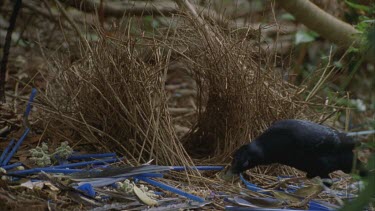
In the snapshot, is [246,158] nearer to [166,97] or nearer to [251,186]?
[251,186]

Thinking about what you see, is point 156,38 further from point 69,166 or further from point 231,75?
point 69,166

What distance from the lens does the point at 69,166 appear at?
9.57 feet

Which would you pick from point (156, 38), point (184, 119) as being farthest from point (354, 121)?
point (156, 38)

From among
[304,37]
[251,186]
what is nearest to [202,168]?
[251,186]

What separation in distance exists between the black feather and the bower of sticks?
0.60ft

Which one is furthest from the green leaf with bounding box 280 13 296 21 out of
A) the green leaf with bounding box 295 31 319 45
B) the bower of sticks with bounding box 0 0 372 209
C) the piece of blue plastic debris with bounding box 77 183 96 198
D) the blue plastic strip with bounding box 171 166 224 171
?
the piece of blue plastic debris with bounding box 77 183 96 198

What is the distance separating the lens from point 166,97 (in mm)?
3166

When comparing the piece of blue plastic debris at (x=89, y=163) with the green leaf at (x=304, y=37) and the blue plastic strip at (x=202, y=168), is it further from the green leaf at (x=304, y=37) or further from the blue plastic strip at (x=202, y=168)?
the green leaf at (x=304, y=37)

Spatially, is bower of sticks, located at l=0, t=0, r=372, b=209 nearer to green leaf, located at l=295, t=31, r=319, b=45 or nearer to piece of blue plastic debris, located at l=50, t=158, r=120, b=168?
piece of blue plastic debris, located at l=50, t=158, r=120, b=168

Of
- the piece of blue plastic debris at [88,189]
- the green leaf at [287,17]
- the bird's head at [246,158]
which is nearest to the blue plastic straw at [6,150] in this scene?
the piece of blue plastic debris at [88,189]

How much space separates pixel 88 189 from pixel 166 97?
73cm

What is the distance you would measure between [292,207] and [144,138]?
0.75 meters

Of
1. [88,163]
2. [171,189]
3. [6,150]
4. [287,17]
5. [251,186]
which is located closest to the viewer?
[171,189]

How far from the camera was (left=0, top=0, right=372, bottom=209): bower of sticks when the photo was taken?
3.06 meters
